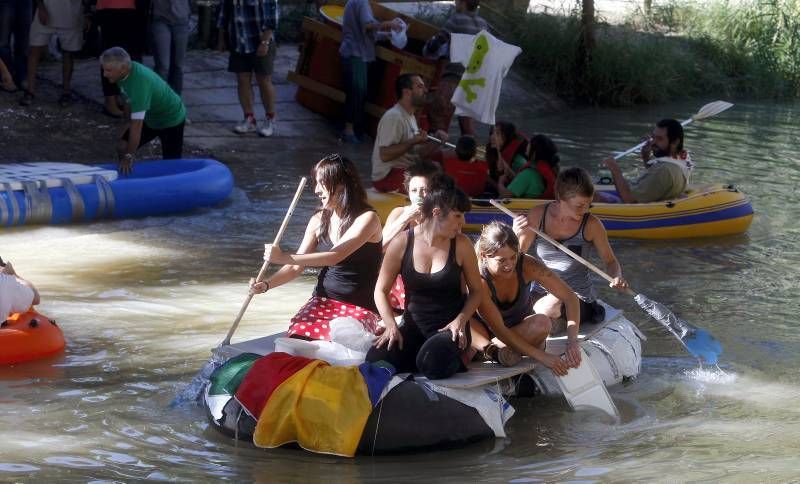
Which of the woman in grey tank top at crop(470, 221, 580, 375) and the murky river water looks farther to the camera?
the woman in grey tank top at crop(470, 221, 580, 375)

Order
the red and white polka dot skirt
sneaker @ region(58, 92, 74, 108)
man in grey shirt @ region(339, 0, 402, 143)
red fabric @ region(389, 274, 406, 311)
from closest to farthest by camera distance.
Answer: the red and white polka dot skirt
red fabric @ region(389, 274, 406, 311)
sneaker @ region(58, 92, 74, 108)
man in grey shirt @ region(339, 0, 402, 143)

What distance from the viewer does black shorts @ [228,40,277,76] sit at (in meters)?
12.1

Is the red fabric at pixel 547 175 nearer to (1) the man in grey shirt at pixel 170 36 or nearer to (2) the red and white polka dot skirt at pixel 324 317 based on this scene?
(2) the red and white polka dot skirt at pixel 324 317

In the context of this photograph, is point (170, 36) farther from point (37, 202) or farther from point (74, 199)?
point (37, 202)

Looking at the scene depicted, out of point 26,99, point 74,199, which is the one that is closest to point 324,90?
point 26,99

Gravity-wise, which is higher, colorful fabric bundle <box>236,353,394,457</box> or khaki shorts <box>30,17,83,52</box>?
khaki shorts <box>30,17,83,52</box>

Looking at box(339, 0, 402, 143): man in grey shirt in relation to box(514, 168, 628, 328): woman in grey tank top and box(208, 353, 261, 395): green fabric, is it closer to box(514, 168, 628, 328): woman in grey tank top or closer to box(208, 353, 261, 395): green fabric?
box(514, 168, 628, 328): woman in grey tank top

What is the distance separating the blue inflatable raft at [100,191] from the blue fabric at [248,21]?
2.17 m

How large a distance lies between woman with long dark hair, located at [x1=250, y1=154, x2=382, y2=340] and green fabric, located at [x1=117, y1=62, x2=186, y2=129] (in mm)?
4202

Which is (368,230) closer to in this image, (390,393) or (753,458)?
(390,393)

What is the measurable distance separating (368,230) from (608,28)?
42.2ft

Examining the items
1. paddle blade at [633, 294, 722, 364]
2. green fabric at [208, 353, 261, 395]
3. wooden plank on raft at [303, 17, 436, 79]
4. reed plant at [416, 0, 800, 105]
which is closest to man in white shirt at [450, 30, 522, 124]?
wooden plank on raft at [303, 17, 436, 79]

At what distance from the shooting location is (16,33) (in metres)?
A: 11.7

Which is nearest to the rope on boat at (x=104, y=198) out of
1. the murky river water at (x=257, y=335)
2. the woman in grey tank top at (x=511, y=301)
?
the murky river water at (x=257, y=335)
